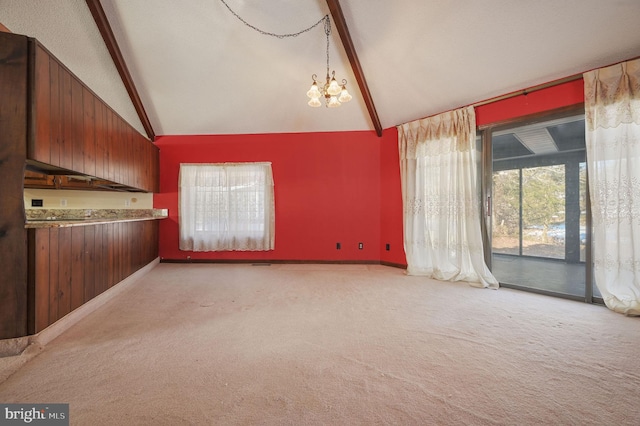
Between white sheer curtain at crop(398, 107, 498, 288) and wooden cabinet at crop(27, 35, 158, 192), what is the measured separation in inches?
156

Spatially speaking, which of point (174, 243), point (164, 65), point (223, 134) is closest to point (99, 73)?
point (164, 65)

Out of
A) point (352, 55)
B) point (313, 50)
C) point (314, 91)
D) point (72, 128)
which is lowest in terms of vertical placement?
point (72, 128)

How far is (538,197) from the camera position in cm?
330

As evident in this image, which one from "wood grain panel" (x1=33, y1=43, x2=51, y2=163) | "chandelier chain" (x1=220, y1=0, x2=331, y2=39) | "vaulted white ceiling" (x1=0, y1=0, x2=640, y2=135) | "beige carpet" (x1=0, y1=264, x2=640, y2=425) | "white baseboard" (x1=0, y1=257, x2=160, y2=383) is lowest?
"beige carpet" (x1=0, y1=264, x2=640, y2=425)

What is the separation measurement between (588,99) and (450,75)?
1.38 metres

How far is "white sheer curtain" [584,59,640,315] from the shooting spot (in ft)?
7.29

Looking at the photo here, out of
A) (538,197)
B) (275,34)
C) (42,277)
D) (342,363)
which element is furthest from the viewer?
(538,197)

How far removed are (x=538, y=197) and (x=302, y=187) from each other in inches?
142

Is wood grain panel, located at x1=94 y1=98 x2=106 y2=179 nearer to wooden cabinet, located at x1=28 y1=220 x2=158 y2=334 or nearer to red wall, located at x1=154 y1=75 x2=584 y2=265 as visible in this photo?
wooden cabinet, located at x1=28 y1=220 x2=158 y2=334

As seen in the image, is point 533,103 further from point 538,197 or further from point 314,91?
point 314,91

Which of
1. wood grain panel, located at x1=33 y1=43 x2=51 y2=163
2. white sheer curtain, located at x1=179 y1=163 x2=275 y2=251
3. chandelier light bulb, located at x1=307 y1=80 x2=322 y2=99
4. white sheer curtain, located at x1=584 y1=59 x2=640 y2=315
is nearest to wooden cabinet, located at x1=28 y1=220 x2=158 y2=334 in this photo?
wood grain panel, located at x1=33 y1=43 x2=51 y2=163

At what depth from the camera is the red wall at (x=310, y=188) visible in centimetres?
427

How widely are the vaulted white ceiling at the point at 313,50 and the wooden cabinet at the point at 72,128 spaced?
2.54 ft

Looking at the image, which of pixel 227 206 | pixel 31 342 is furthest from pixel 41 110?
pixel 227 206
